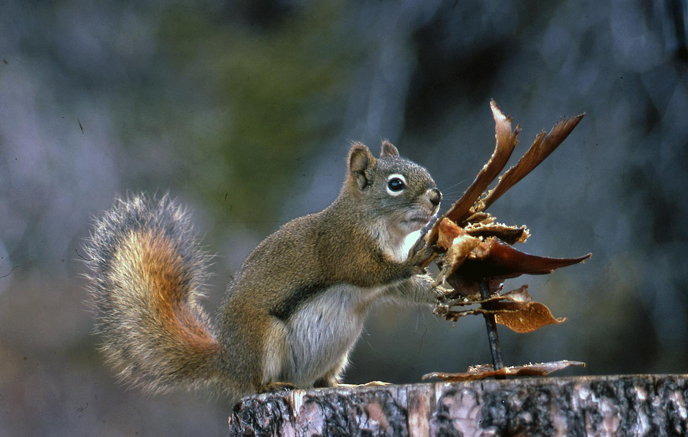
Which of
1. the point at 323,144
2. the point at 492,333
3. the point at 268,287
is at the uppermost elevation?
the point at 323,144

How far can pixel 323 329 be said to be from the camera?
1.50 m

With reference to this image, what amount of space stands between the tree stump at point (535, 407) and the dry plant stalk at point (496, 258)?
2.6 inches

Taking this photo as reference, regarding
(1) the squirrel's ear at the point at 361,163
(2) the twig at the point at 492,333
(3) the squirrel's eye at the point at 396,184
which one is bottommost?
(2) the twig at the point at 492,333

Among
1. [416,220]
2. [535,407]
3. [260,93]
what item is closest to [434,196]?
[416,220]

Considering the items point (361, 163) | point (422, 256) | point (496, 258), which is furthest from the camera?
point (361, 163)

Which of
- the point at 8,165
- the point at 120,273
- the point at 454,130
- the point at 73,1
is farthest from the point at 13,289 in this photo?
the point at 454,130

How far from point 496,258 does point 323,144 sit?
1.29 metres

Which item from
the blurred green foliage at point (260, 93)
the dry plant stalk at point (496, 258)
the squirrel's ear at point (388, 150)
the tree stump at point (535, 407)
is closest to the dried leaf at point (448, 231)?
the dry plant stalk at point (496, 258)

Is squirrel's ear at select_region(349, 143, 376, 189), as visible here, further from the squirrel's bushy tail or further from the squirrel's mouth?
the squirrel's bushy tail

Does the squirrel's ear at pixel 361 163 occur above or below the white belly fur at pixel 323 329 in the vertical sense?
above

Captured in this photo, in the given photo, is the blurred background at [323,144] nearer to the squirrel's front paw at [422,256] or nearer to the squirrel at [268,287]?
the squirrel at [268,287]

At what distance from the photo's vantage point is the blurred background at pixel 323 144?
6.70 ft

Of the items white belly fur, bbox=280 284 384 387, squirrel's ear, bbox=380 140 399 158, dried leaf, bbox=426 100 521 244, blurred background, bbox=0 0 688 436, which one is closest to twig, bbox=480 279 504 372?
dried leaf, bbox=426 100 521 244

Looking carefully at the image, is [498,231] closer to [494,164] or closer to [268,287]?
[494,164]
